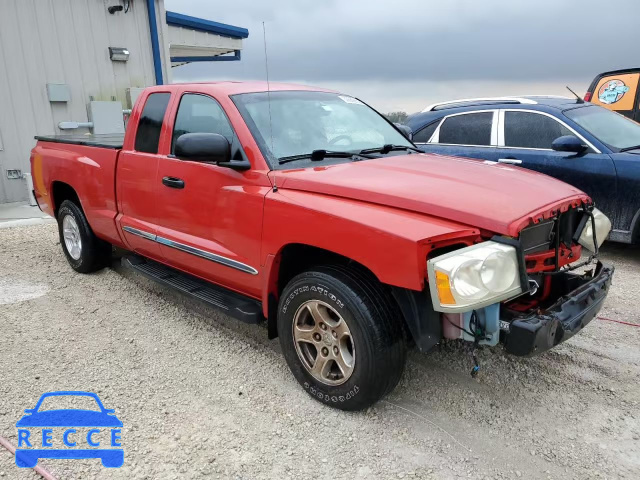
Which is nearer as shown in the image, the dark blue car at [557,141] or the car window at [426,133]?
the dark blue car at [557,141]

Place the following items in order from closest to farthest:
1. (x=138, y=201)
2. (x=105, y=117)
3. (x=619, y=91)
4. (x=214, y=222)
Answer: (x=214, y=222) → (x=138, y=201) → (x=619, y=91) → (x=105, y=117)

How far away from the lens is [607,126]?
18.9ft

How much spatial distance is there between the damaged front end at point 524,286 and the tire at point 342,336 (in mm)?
293

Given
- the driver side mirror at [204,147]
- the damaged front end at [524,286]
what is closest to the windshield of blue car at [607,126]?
the damaged front end at [524,286]

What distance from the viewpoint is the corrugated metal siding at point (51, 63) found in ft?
28.1

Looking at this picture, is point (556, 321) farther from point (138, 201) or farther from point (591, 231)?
point (138, 201)

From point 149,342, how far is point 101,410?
35.3 inches

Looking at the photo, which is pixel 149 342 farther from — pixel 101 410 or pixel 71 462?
pixel 71 462

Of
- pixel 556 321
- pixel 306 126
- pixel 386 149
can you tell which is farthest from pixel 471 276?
pixel 306 126

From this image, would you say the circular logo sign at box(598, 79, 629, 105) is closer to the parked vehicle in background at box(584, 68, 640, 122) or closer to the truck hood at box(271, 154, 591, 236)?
the parked vehicle in background at box(584, 68, 640, 122)

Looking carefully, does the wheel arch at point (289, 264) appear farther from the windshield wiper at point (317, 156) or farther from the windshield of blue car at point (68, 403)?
the windshield of blue car at point (68, 403)

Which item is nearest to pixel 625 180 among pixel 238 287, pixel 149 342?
pixel 238 287

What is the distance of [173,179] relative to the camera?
3676 millimetres

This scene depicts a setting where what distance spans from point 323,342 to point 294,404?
1.42 feet
